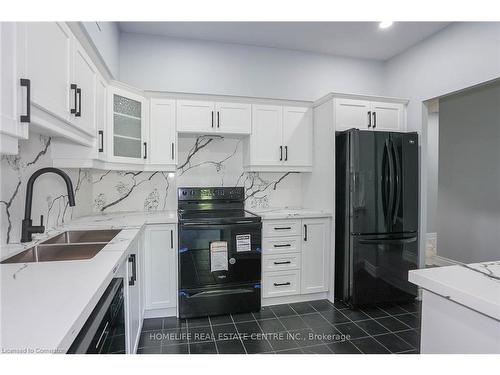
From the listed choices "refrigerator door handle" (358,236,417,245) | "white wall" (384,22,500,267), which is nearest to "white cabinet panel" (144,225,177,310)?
"refrigerator door handle" (358,236,417,245)

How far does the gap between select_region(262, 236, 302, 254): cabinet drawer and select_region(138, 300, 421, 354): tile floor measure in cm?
56

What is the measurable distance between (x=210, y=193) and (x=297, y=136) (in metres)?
1.17

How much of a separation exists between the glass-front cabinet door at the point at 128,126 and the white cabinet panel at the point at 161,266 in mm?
719

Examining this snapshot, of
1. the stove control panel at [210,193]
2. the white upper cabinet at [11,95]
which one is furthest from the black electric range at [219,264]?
the white upper cabinet at [11,95]

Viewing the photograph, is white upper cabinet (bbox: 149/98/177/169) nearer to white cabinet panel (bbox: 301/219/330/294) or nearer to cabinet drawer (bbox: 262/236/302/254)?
cabinet drawer (bbox: 262/236/302/254)

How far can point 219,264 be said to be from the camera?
252cm

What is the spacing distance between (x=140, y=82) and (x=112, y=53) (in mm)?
429

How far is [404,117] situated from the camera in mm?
3012

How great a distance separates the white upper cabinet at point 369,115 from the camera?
9.21 ft

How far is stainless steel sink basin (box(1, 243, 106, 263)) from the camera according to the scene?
1.35m

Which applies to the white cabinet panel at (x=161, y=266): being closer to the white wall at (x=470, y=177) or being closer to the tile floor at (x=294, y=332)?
the tile floor at (x=294, y=332)

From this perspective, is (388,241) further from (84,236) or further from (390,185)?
(84,236)

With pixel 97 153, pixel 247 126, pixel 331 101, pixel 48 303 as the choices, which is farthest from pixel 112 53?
pixel 48 303

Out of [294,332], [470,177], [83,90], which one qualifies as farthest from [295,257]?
[470,177]
